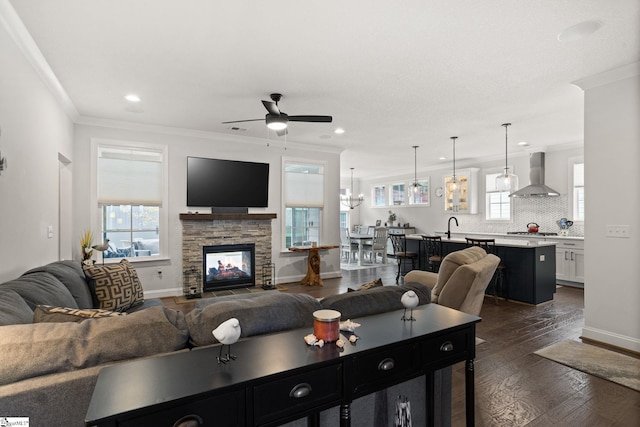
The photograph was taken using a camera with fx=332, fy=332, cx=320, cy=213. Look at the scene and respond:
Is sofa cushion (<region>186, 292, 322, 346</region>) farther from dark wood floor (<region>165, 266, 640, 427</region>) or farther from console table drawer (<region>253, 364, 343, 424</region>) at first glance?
dark wood floor (<region>165, 266, 640, 427</region>)

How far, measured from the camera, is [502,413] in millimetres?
Result: 2250

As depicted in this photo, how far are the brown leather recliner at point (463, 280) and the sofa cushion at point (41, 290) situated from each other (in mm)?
2803

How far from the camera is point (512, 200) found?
7688mm

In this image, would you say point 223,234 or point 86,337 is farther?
point 223,234

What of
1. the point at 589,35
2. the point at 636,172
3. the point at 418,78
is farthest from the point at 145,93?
the point at 636,172

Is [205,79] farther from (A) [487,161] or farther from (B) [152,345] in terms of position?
(A) [487,161]

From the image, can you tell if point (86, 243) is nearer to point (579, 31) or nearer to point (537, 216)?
point (579, 31)

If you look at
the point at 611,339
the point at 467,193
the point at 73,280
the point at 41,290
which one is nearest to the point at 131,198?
the point at 73,280

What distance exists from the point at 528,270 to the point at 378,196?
702 cm

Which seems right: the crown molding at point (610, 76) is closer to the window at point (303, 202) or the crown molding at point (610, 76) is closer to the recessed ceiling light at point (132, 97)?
the window at point (303, 202)

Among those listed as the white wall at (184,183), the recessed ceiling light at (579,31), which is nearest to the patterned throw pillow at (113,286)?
the white wall at (184,183)

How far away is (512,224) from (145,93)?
304 inches

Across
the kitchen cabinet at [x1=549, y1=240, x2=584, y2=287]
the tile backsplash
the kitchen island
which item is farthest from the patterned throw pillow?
the tile backsplash

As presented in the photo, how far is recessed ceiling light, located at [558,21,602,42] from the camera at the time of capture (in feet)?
8.14
